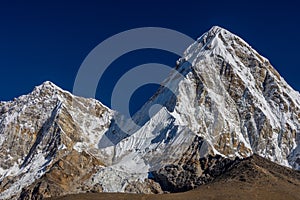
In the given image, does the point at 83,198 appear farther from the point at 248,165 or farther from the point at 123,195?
the point at 248,165

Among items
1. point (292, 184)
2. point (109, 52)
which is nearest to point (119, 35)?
point (109, 52)

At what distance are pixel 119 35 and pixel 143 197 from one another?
41900mm

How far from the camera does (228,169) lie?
191m

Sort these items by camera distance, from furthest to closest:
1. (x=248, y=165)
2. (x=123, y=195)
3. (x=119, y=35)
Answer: (x=248, y=165)
(x=123, y=195)
(x=119, y=35)

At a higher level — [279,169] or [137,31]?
[137,31]

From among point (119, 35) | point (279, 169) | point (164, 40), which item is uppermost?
point (164, 40)

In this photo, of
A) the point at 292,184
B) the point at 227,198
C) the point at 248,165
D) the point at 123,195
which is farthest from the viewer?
the point at 248,165

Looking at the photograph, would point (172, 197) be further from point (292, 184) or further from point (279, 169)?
point (279, 169)

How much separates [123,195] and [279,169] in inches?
2164

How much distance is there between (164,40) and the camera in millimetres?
157000

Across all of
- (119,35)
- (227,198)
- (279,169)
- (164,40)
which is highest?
(164,40)

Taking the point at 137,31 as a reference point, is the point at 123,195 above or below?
below

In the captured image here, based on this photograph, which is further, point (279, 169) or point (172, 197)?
point (279, 169)

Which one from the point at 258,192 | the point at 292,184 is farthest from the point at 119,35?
the point at 292,184
